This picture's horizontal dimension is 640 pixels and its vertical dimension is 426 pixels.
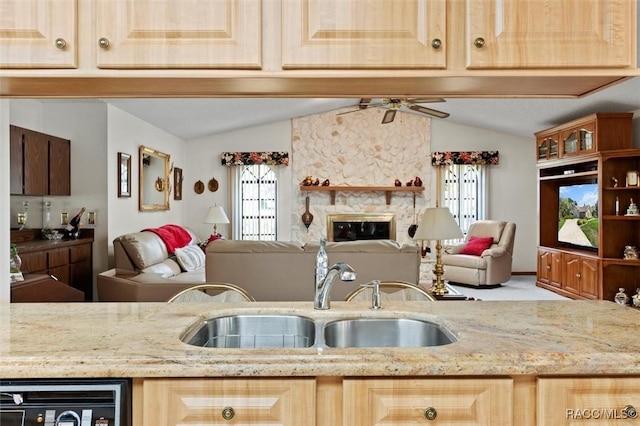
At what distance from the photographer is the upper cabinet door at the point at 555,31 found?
1.32 metres

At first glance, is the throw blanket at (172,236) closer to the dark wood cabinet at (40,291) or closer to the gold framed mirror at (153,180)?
the gold framed mirror at (153,180)

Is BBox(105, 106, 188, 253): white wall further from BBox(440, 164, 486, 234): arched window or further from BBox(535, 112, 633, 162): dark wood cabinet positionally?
BBox(535, 112, 633, 162): dark wood cabinet

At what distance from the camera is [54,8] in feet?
4.34

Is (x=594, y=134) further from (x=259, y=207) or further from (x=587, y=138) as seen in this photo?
(x=259, y=207)

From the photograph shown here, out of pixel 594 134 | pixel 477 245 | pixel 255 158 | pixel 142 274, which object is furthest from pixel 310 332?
pixel 255 158

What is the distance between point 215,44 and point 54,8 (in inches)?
17.5

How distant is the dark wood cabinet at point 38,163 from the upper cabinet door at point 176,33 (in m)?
4.12

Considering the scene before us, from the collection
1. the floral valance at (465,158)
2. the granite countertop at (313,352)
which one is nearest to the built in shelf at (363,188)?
the floral valance at (465,158)

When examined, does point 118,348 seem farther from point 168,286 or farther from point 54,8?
point 168,286

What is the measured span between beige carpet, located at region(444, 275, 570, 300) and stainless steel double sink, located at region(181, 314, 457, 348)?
523 centimetres

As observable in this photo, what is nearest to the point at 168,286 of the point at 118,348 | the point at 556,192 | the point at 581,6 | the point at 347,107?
the point at 118,348

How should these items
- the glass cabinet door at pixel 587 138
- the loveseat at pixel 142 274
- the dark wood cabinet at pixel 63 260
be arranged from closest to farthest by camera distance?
the dark wood cabinet at pixel 63 260
the loveseat at pixel 142 274
the glass cabinet door at pixel 587 138

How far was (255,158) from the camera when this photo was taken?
8.63m

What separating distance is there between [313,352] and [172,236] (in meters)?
5.39
